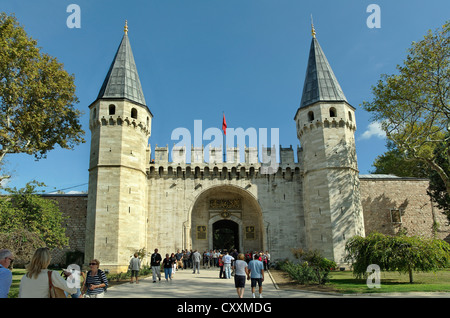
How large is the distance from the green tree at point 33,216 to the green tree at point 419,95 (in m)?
18.9

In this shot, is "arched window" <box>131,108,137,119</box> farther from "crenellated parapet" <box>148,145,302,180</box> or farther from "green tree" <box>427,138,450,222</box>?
"green tree" <box>427,138,450,222</box>

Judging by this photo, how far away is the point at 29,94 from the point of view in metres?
16.8

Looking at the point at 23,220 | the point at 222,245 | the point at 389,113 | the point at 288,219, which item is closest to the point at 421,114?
the point at 389,113

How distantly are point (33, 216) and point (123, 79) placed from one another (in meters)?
10.6

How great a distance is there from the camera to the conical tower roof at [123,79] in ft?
74.3

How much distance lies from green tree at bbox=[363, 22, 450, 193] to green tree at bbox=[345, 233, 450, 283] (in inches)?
251

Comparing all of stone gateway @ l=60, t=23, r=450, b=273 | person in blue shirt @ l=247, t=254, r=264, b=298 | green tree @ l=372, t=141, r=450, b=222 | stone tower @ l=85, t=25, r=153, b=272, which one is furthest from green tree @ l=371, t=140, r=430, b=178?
person in blue shirt @ l=247, t=254, r=264, b=298

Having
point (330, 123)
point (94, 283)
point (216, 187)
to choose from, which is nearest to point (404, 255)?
point (94, 283)

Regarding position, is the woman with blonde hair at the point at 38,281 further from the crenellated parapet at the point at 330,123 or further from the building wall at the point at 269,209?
the crenellated parapet at the point at 330,123

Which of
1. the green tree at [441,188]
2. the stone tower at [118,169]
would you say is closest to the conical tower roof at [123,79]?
the stone tower at [118,169]

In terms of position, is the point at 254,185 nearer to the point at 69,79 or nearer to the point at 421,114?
the point at 421,114

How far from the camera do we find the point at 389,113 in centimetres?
1942

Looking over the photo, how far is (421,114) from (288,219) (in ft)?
33.8

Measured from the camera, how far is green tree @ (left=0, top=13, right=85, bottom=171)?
52.6 ft
